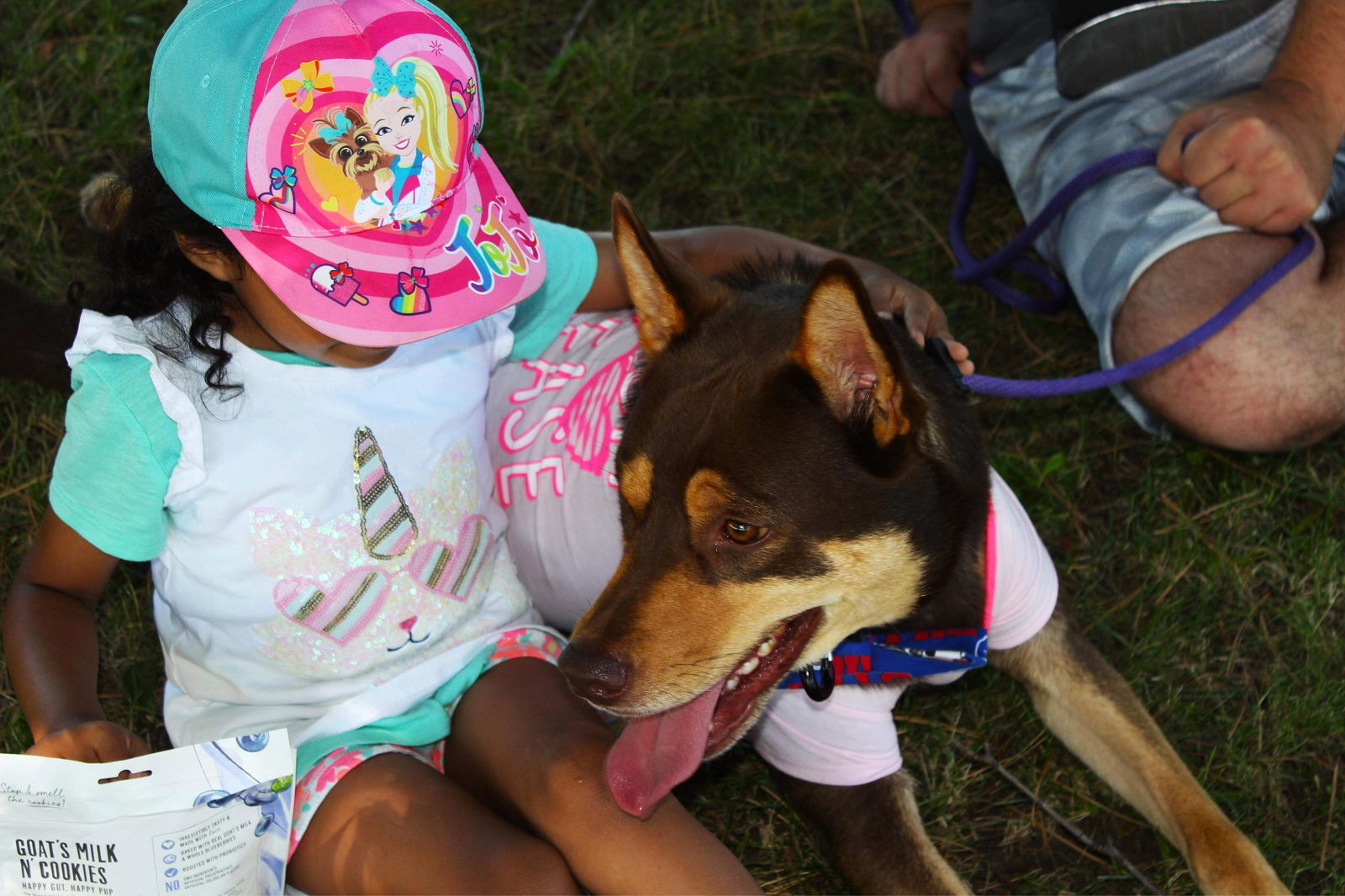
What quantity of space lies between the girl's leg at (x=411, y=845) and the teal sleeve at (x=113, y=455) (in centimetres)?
69

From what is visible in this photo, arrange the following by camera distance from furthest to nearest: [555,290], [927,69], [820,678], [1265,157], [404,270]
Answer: [927,69]
[1265,157]
[555,290]
[820,678]
[404,270]

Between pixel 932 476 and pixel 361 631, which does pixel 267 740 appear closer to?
pixel 361 631

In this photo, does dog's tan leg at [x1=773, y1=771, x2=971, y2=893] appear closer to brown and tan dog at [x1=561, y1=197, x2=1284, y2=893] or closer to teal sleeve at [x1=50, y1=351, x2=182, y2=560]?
brown and tan dog at [x1=561, y1=197, x2=1284, y2=893]

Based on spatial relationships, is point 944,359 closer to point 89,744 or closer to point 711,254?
point 711,254

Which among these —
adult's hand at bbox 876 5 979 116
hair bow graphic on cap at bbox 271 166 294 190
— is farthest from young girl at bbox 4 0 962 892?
adult's hand at bbox 876 5 979 116

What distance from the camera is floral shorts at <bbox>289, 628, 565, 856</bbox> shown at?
2537 mm

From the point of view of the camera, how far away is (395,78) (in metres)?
2.28

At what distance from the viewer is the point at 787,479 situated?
2.25 m

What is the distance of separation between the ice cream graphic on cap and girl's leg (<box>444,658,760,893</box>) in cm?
94

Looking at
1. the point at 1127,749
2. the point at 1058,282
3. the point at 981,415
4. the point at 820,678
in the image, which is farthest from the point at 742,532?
the point at 1058,282

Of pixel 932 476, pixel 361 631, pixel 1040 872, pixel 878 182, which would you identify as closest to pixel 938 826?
pixel 1040 872

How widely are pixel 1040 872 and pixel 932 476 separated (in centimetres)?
122

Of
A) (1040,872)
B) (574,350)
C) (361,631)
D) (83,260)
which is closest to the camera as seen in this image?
(361,631)

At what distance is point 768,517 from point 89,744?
1.40 metres
